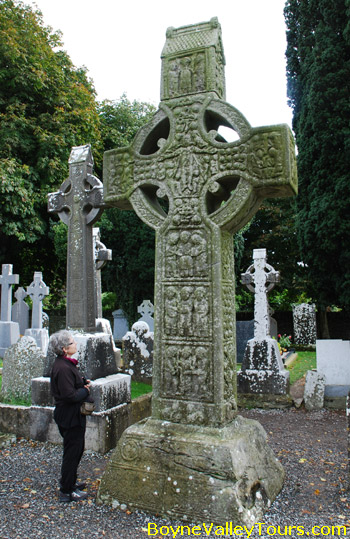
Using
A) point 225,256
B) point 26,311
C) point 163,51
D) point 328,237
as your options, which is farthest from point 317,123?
point 26,311

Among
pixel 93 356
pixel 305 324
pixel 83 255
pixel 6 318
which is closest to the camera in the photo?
pixel 93 356

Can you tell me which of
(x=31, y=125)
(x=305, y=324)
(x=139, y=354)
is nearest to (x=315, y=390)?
(x=139, y=354)

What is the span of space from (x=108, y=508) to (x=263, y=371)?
17.2ft

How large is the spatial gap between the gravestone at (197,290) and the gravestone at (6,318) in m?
9.97

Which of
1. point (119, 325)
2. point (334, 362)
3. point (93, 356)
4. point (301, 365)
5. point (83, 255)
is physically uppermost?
point (83, 255)

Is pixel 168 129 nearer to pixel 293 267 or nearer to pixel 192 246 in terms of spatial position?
pixel 192 246

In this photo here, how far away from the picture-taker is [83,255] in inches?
230

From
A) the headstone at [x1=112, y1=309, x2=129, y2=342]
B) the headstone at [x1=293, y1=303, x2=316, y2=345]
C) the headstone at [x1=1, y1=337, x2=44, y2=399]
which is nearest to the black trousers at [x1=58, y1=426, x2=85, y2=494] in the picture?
the headstone at [x1=1, y1=337, x2=44, y2=399]

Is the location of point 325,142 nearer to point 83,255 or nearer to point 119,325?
point 83,255

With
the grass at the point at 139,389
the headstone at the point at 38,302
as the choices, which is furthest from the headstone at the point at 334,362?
the headstone at the point at 38,302

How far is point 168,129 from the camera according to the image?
3924 mm

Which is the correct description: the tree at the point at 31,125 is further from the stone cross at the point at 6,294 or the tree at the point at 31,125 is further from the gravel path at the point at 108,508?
the gravel path at the point at 108,508

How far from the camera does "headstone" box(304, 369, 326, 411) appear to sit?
7.44m

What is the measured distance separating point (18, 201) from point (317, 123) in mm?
11029
